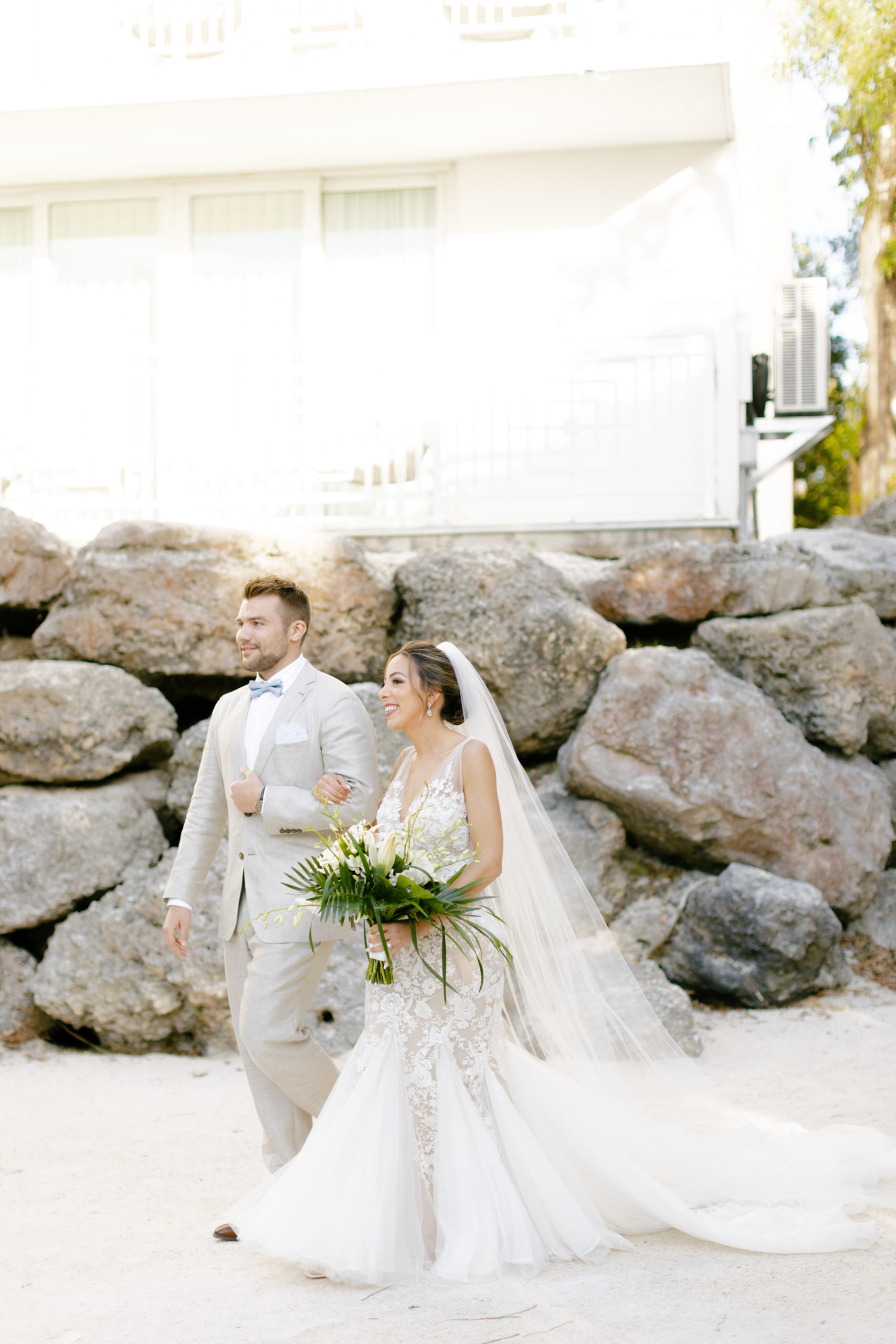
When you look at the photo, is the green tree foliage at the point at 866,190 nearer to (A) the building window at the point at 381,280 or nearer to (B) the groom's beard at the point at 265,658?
(A) the building window at the point at 381,280

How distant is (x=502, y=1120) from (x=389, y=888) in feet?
2.62

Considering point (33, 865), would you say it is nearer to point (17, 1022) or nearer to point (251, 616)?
point (17, 1022)

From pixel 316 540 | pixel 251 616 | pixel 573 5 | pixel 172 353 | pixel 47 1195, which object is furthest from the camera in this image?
pixel 172 353

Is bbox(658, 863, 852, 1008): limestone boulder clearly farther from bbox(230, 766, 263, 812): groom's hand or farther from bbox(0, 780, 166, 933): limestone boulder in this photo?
bbox(230, 766, 263, 812): groom's hand

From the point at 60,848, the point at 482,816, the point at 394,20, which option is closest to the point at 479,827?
the point at 482,816

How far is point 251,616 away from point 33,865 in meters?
3.13

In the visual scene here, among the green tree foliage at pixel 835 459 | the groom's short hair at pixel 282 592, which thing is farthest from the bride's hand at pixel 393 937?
the green tree foliage at pixel 835 459


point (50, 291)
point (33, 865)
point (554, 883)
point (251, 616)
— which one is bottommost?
point (33, 865)

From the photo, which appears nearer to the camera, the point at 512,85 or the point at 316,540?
the point at 316,540

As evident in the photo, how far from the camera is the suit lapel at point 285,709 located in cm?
396

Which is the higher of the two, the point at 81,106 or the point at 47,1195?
the point at 81,106

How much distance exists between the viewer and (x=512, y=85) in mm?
9578

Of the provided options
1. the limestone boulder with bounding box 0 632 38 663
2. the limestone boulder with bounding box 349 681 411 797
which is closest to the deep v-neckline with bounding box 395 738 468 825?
the limestone boulder with bounding box 349 681 411 797

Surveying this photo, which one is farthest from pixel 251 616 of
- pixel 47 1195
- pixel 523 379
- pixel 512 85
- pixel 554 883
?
pixel 512 85
